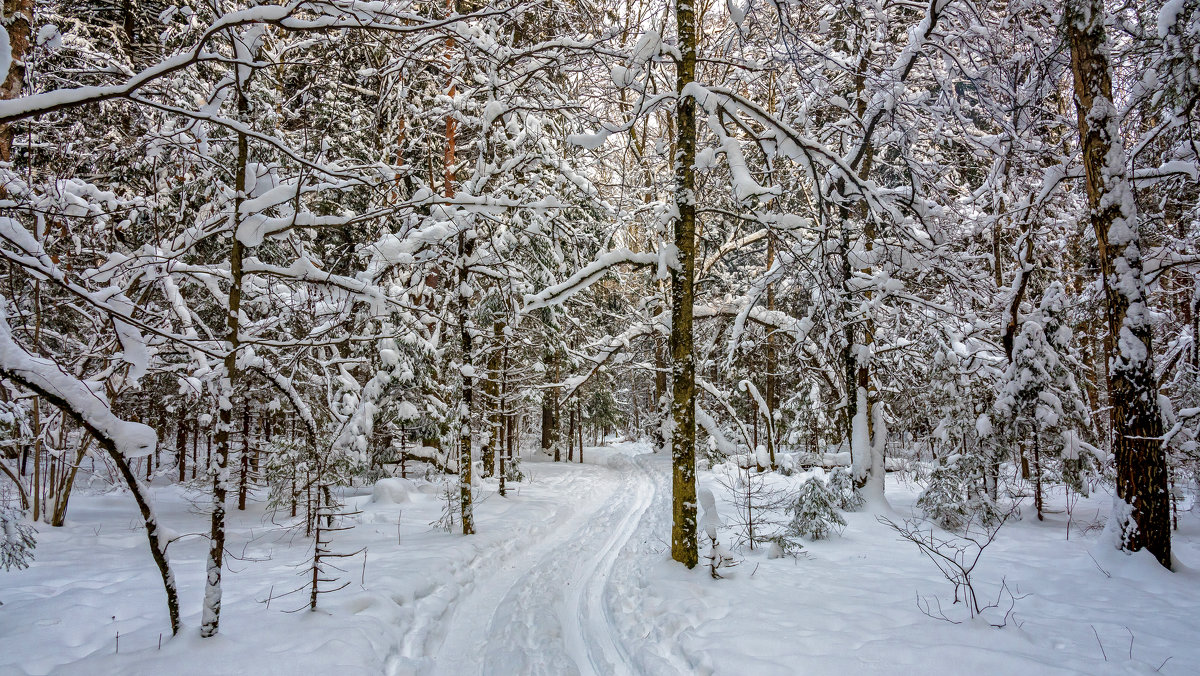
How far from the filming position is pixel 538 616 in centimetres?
543

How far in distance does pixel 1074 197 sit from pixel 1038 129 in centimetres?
184

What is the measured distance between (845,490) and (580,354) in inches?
249

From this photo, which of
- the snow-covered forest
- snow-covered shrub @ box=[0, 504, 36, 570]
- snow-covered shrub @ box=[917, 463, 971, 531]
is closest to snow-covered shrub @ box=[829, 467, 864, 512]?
the snow-covered forest

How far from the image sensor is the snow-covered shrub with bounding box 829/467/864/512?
29.4ft

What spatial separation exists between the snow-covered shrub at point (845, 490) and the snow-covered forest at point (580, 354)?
17 centimetres

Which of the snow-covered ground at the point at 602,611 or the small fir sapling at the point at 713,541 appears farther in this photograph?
the small fir sapling at the point at 713,541

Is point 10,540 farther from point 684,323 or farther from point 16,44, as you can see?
point 684,323

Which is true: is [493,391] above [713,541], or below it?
above

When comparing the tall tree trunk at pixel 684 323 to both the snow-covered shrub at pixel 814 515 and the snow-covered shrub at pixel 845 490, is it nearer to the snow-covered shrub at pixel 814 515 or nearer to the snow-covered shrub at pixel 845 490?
the snow-covered shrub at pixel 814 515

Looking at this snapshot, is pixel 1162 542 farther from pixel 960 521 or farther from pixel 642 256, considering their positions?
pixel 642 256

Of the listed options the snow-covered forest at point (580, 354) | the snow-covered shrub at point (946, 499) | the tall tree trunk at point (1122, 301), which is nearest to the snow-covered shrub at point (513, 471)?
the snow-covered forest at point (580, 354)

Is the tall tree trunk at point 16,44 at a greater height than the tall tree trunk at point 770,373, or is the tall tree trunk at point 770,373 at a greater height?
the tall tree trunk at point 16,44

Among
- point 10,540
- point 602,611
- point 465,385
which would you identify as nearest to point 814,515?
point 602,611

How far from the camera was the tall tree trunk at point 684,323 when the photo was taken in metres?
6.03
